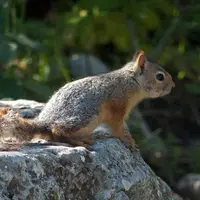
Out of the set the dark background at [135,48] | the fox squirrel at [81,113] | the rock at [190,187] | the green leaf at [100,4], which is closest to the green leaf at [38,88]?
the dark background at [135,48]

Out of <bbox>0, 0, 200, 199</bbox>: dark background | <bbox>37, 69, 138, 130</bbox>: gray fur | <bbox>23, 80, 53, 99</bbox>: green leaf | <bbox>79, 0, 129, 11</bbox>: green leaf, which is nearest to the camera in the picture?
<bbox>37, 69, 138, 130</bbox>: gray fur

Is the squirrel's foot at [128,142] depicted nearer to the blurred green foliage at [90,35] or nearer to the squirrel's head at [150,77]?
the squirrel's head at [150,77]

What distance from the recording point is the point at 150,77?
17.7 ft

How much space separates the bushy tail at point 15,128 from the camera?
4227 millimetres

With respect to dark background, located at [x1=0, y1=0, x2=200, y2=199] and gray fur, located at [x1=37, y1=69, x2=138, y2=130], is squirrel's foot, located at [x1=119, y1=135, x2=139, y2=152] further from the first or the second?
dark background, located at [x1=0, y1=0, x2=200, y2=199]

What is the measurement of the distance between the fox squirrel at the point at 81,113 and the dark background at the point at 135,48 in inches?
94.0

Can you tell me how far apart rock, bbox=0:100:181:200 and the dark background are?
2.81 m

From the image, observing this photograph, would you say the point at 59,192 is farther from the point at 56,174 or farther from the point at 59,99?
the point at 59,99

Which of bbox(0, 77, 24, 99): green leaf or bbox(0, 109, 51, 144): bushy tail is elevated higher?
bbox(0, 109, 51, 144): bushy tail

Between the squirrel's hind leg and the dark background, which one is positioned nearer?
the squirrel's hind leg

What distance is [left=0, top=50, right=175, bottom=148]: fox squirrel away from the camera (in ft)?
14.3

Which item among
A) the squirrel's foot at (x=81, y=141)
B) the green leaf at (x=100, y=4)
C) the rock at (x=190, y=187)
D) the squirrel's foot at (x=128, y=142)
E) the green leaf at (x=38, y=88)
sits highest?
the squirrel's foot at (x=81, y=141)

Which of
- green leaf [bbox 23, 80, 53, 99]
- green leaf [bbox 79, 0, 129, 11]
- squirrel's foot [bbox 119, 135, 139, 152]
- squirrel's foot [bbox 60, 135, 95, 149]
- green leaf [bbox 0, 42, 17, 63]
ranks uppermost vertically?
squirrel's foot [bbox 60, 135, 95, 149]

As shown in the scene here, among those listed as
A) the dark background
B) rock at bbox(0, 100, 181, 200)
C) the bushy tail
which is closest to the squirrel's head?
rock at bbox(0, 100, 181, 200)
